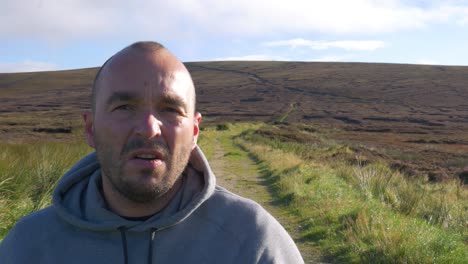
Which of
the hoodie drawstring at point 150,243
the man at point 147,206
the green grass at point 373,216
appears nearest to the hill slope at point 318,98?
the green grass at point 373,216

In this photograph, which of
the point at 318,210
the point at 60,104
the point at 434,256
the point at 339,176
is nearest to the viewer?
the point at 434,256

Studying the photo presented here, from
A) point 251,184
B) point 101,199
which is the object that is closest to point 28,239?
point 101,199

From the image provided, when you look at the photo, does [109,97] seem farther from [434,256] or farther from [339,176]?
[339,176]

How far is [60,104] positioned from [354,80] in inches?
2034

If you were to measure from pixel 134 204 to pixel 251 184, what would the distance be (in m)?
10.3

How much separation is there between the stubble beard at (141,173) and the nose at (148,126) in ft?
0.10

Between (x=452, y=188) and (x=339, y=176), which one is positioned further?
(x=339, y=176)

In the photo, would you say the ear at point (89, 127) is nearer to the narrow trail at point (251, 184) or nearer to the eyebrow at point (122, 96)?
the eyebrow at point (122, 96)

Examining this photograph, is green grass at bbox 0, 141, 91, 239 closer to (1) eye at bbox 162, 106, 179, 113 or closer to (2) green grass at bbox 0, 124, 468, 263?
(2) green grass at bbox 0, 124, 468, 263

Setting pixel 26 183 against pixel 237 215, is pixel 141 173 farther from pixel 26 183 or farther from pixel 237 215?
pixel 26 183

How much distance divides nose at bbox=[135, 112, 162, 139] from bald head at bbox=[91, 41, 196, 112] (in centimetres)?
15

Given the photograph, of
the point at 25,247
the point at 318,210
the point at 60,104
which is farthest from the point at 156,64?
the point at 60,104

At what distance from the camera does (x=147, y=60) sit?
1.86m

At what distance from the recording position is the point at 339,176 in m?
12.7
